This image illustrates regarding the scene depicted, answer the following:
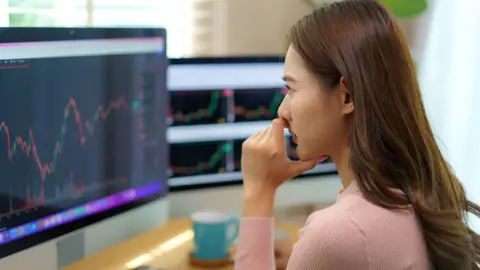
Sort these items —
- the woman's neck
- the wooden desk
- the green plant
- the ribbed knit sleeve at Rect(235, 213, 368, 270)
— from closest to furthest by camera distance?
the ribbed knit sleeve at Rect(235, 213, 368, 270), the woman's neck, the wooden desk, the green plant

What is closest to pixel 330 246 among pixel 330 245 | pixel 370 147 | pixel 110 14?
pixel 330 245

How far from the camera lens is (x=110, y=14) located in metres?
1.75

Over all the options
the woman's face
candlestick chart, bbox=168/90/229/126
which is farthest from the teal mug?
the woman's face

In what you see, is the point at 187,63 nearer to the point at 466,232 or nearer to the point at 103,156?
the point at 103,156

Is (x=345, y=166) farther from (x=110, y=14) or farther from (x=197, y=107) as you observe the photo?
(x=110, y=14)

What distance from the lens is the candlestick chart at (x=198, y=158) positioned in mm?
1556

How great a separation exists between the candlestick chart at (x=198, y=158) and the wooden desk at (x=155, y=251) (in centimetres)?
14

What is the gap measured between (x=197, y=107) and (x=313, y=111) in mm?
592

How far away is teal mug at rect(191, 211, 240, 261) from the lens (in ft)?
4.53

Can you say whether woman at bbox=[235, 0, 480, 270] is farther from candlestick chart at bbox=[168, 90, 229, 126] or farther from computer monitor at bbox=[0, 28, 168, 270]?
candlestick chart at bbox=[168, 90, 229, 126]

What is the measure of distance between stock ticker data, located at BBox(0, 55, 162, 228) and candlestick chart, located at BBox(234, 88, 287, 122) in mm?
235

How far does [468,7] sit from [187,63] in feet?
2.61

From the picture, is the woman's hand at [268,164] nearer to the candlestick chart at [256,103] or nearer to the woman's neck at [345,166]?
the woman's neck at [345,166]

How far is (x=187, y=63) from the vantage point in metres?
1.53
